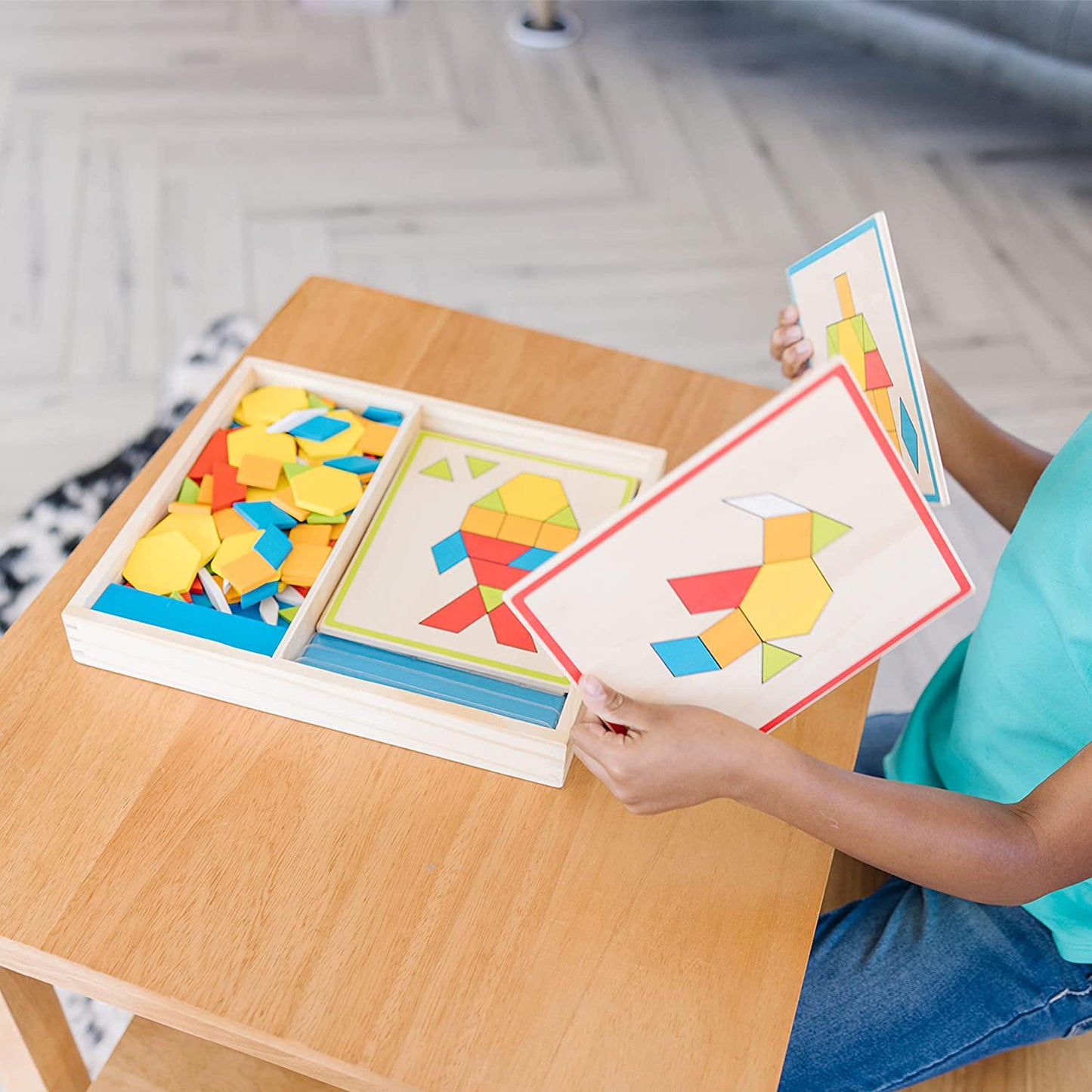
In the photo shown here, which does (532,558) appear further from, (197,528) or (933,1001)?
(933,1001)

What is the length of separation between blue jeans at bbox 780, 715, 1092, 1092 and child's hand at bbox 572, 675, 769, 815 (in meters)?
0.26

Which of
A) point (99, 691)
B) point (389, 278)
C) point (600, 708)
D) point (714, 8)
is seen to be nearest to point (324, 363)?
point (99, 691)

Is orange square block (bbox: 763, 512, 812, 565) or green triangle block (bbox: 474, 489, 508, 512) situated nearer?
orange square block (bbox: 763, 512, 812, 565)

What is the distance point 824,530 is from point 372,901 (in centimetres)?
38

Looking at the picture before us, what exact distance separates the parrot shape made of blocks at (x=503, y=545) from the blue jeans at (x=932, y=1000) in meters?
0.37

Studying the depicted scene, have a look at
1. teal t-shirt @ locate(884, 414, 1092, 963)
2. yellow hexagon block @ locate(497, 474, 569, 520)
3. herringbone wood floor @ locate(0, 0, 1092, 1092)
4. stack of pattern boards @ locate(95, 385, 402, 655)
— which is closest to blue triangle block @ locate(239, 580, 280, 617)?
stack of pattern boards @ locate(95, 385, 402, 655)

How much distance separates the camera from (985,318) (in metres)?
Answer: 2.35

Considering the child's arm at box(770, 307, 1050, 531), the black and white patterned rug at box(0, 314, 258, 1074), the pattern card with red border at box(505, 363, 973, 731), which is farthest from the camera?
the black and white patterned rug at box(0, 314, 258, 1074)

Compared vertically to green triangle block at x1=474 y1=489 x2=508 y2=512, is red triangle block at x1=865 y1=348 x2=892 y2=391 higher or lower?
higher

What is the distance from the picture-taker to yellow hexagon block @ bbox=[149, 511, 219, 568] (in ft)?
3.06

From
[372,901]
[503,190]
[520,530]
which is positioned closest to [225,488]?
[520,530]

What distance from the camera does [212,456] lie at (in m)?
1.01

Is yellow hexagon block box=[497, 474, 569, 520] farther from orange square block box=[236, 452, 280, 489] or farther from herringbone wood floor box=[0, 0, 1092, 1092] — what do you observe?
herringbone wood floor box=[0, 0, 1092, 1092]

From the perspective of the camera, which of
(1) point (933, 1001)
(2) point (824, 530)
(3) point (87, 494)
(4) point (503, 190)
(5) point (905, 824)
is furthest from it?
(4) point (503, 190)
